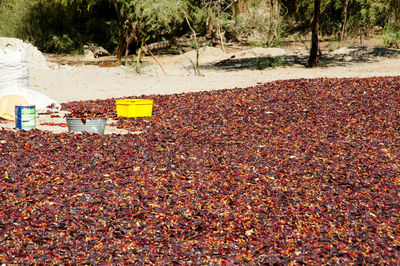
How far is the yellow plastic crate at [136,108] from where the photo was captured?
7.86m

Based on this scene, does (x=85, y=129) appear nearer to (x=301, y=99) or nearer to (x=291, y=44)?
(x=301, y=99)

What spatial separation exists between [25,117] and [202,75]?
851 cm

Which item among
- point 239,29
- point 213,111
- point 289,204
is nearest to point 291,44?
point 239,29

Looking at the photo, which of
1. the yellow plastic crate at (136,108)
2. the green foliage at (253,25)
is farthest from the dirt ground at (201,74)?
the green foliage at (253,25)

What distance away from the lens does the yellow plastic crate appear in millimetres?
7855

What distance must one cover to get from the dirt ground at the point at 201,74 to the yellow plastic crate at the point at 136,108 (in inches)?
13.0

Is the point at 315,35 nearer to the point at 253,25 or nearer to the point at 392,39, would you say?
the point at 392,39

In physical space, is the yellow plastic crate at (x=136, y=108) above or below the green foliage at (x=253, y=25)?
below

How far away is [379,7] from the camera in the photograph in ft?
62.1

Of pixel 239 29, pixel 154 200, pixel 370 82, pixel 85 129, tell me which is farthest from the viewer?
pixel 239 29

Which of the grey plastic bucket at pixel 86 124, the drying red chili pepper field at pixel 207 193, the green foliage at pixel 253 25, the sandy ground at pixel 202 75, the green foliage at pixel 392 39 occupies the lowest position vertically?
→ the drying red chili pepper field at pixel 207 193

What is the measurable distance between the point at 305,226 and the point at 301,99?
16.2 feet

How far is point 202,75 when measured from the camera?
48.1ft

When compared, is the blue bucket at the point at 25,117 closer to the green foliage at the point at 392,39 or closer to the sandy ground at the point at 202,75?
the sandy ground at the point at 202,75
